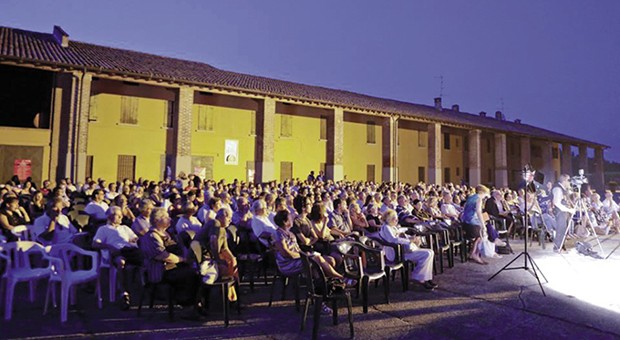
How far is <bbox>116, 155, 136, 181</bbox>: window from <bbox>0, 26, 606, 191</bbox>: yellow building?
1.8 inches

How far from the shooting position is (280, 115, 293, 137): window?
22.0 meters

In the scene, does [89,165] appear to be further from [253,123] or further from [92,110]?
[253,123]

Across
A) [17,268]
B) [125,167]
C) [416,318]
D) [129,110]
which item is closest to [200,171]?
[125,167]

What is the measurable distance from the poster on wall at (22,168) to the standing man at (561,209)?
18.0 metres

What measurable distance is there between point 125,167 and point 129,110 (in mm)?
2606

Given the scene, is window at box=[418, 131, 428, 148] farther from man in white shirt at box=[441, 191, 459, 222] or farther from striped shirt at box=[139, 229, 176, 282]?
striped shirt at box=[139, 229, 176, 282]

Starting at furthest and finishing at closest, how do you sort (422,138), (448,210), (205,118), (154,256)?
1. (422,138)
2. (205,118)
3. (448,210)
4. (154,256)

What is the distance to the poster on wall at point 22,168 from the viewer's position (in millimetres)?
15391

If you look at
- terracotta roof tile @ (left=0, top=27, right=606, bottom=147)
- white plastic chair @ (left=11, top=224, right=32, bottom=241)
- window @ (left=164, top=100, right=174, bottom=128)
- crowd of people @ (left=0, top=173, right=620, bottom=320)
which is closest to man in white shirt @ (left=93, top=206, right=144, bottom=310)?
crowd of people @ (left=0, top=173, right=620, bottom=320)

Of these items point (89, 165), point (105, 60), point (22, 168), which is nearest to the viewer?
point (22, 168)

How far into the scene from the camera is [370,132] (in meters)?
25.7

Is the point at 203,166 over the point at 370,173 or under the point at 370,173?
under

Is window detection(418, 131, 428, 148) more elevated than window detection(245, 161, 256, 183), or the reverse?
window detection(418, 131, 428, 148)

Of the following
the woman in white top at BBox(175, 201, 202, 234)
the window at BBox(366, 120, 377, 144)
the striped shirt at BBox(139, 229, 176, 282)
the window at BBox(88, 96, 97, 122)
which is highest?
the window at BBox(366, 120, 377, 144)
